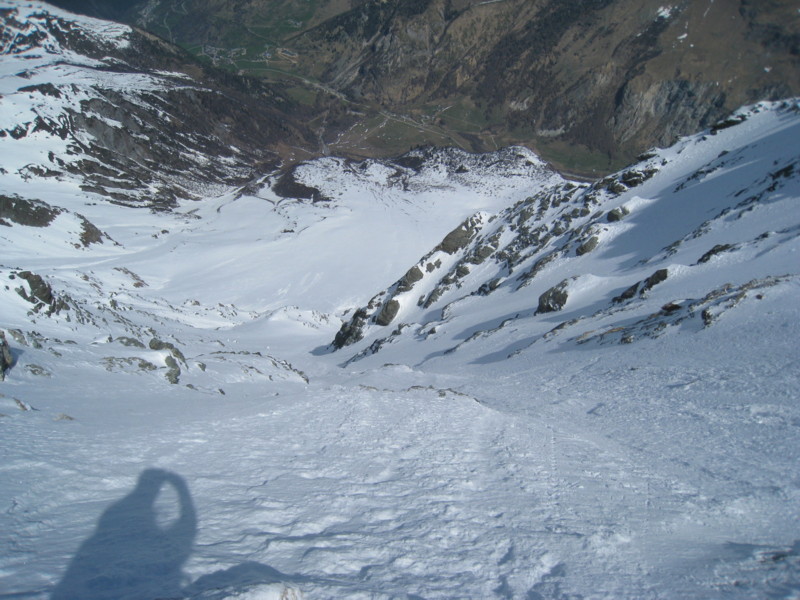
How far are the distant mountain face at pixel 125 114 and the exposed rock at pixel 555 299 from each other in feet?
192

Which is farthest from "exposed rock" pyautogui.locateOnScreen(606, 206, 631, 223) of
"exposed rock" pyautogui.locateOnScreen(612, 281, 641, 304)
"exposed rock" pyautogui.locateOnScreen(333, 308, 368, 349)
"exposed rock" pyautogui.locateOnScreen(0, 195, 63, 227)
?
"exposed rock" pyautogui.locateOnScreen(0, 195, 63, 227)

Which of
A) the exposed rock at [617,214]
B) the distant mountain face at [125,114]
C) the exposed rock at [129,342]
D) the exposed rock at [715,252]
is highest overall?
the distant mountain face at [125,114]

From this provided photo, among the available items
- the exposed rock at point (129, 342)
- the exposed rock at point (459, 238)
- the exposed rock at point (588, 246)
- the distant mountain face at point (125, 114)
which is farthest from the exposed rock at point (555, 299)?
the distant mountain face at point (125, 114)

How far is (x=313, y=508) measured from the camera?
448 cm

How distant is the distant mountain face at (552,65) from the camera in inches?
4820

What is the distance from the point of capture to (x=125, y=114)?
7931 cm

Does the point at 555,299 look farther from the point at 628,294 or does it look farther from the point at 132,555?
the point at 132,555

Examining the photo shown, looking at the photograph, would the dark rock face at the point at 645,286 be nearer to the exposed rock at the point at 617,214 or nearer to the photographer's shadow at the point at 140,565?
the exposed rock at the point at 617,214

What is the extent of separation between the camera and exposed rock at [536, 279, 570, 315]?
16.9 metres

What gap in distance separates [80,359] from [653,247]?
20119 millimetres

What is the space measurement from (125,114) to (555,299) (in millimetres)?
89017

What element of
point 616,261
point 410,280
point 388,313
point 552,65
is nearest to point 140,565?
point 616,261

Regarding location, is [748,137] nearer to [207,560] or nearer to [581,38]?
[207,560]

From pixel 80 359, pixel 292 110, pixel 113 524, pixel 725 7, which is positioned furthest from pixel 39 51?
pixel 725 7
